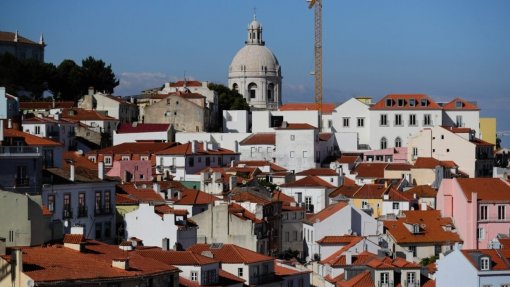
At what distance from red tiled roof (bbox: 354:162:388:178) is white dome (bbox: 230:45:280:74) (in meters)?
45.6

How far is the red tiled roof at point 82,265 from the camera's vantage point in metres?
37.1

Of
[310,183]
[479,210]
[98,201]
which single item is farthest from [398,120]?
[98,201]

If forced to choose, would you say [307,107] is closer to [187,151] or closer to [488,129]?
[488,129]

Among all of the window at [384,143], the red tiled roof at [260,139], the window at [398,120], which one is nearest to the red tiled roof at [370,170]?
the red tiled roof at [260,139]

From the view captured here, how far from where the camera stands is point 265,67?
5787 inches

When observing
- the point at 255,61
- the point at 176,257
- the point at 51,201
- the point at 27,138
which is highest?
the point at 255,61

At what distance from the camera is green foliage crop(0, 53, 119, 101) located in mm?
122875

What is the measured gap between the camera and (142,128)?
111375 millimetres

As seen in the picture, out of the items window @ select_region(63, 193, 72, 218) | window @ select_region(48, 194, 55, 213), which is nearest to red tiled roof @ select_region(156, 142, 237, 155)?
window @ select_region(63, 193, 72, 218)

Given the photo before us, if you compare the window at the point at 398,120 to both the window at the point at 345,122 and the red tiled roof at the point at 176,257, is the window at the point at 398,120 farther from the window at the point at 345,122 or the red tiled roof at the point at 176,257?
the red tiled roof at the point at 176,257

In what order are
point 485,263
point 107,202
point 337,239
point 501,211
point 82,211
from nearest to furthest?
point 485,263 < point 82,211 < point 107,202 < point 337,239 < point 501,211

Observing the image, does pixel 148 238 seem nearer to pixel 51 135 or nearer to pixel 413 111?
pixel 51 135

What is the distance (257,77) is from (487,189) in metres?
71.2

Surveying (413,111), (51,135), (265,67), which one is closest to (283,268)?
(51,135)
